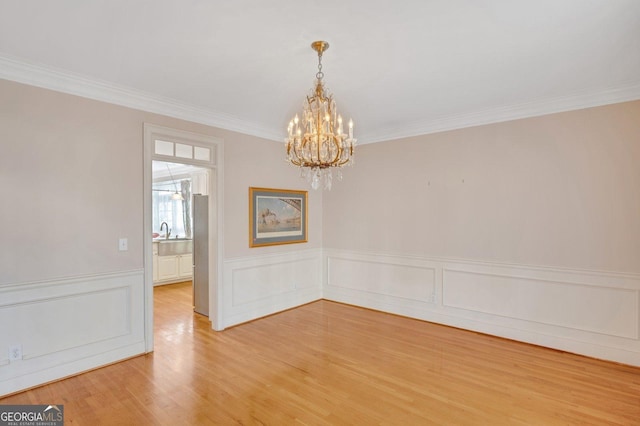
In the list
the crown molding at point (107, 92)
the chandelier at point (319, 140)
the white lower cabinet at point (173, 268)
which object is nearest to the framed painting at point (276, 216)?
the crown molding at point (107, 92)

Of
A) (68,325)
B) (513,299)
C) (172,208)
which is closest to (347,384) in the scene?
(513,299)

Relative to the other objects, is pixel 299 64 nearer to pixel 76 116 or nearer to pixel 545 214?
pixel 76 116

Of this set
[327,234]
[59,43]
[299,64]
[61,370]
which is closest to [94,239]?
[61,370]

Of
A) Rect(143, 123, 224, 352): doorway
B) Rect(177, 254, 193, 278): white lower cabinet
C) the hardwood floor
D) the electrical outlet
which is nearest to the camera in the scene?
the hardwood floor

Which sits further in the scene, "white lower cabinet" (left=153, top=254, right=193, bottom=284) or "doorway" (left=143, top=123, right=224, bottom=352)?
"white lower cabinet" (left=153, top=254, right=193, bottom=284)

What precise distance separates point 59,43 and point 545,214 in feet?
16.3

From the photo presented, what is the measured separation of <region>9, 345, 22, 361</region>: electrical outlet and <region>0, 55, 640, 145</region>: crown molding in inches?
90.7

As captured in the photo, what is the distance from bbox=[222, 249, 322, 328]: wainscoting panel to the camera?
175 inches

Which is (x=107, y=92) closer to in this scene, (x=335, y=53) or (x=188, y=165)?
(x=188, y=165)

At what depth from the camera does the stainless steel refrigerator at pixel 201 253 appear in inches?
191

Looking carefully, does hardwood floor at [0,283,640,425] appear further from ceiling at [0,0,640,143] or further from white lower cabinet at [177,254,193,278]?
white lower cabinet at [177,254,193,278]

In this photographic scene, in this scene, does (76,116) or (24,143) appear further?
(76,116)

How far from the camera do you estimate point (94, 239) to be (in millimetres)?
3246

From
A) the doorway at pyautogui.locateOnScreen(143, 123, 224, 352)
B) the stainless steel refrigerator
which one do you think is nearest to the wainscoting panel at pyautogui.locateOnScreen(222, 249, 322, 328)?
the doorway at pyautogui.locateOnScreen(143, 123, 224, 352)
